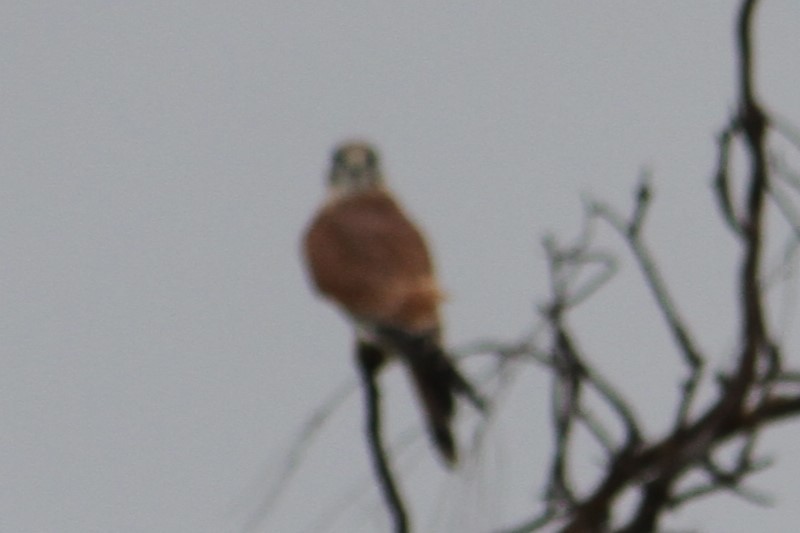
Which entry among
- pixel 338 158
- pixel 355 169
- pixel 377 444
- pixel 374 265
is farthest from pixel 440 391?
pixel 338 158

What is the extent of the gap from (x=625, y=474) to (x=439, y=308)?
2613 millimetres

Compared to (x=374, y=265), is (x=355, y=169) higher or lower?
higher

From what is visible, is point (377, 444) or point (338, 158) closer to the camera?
point (377, 444)

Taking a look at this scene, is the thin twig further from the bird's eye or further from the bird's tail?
the bird's eye

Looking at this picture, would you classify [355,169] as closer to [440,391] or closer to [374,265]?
[374,265]

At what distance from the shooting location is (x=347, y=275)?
6031 millimetres

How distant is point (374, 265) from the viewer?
6.04 meters

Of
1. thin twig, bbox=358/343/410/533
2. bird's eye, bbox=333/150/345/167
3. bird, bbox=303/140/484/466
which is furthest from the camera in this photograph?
bird's eye, bbox=333/150/345/167

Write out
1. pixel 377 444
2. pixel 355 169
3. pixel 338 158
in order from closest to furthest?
pixel 377 444 < pixel 355 169 < pixel 338 158

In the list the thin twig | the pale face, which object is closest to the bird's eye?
the pale face

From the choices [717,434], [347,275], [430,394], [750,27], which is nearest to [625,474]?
[717,434]

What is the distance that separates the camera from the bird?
15.6ft

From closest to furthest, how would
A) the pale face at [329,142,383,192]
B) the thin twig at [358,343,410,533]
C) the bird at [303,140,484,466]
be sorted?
the thin twig at [358,343,410,533], the bird at [303,140,484,466], the pale face at [329,142,383,192]

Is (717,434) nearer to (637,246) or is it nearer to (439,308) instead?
(637,246)
